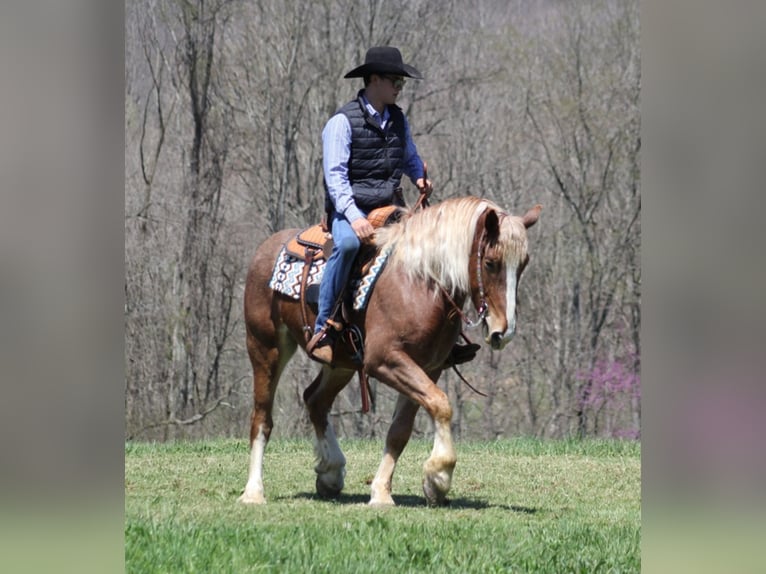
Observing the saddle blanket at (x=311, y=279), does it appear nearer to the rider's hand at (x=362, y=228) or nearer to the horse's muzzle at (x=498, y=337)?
the rider's hand at (x=362, y=228)

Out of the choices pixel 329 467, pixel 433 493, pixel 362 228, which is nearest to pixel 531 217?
pixel 362 228

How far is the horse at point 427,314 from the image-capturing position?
6824mm

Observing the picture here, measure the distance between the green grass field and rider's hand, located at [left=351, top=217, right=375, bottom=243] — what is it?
1.78 m

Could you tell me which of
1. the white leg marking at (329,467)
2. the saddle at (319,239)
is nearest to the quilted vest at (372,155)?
the saddle at (319,239)

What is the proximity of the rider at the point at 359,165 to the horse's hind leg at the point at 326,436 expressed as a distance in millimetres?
618

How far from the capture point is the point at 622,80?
20.9m

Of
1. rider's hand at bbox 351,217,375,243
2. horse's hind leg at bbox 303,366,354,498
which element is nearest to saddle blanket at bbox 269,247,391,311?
rider's hand at bbox 351,217,375,243

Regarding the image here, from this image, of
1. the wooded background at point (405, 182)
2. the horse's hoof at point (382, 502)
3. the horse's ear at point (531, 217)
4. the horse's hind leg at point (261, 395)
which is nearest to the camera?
the horse's hoof at point (382, 502)

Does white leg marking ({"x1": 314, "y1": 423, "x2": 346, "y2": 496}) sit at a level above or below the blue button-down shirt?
below

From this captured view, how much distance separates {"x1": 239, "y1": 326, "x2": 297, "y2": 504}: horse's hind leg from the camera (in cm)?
768

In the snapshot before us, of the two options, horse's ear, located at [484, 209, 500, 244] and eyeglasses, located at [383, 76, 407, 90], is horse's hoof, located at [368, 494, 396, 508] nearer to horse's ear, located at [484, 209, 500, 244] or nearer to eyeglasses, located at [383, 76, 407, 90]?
horse's ear, located at [484, 209, 500, 244]
